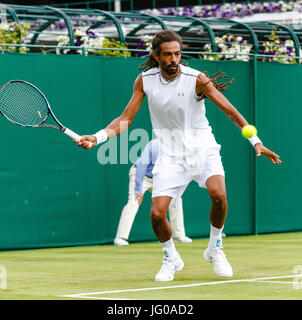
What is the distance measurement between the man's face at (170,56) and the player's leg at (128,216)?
4381 millimetres

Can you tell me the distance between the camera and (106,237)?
1258 centimetres

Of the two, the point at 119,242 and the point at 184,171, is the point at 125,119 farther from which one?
the point at 119,242

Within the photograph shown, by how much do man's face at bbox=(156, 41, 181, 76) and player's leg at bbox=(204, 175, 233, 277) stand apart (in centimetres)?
102

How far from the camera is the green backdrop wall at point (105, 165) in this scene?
1180cm

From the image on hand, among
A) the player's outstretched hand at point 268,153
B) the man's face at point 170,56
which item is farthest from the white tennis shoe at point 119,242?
the player's outstretched hand at point 268,153

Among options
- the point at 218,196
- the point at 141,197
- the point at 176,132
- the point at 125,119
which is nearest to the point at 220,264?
the point at 218,196

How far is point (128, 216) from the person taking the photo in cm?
1228

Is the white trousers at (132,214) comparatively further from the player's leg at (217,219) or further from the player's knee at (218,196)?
the player's knee at (218,196)

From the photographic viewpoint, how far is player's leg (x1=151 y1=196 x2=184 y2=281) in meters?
8.04

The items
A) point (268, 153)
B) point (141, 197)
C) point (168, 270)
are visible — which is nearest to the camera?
point (268, 153)

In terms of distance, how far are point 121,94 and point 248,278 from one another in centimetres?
499

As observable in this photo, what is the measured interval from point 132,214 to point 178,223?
2.34 ft

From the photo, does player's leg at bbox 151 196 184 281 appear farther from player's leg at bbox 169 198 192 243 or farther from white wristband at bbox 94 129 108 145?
player's leg at bbox 169 198 192 243

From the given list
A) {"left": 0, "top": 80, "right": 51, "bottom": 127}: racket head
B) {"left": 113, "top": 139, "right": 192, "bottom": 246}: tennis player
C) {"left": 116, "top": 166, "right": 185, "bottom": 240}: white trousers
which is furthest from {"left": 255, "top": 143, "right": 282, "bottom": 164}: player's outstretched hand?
{"left": 116, "top": 166, "right": 185, "bottom": 240}: white trousers
